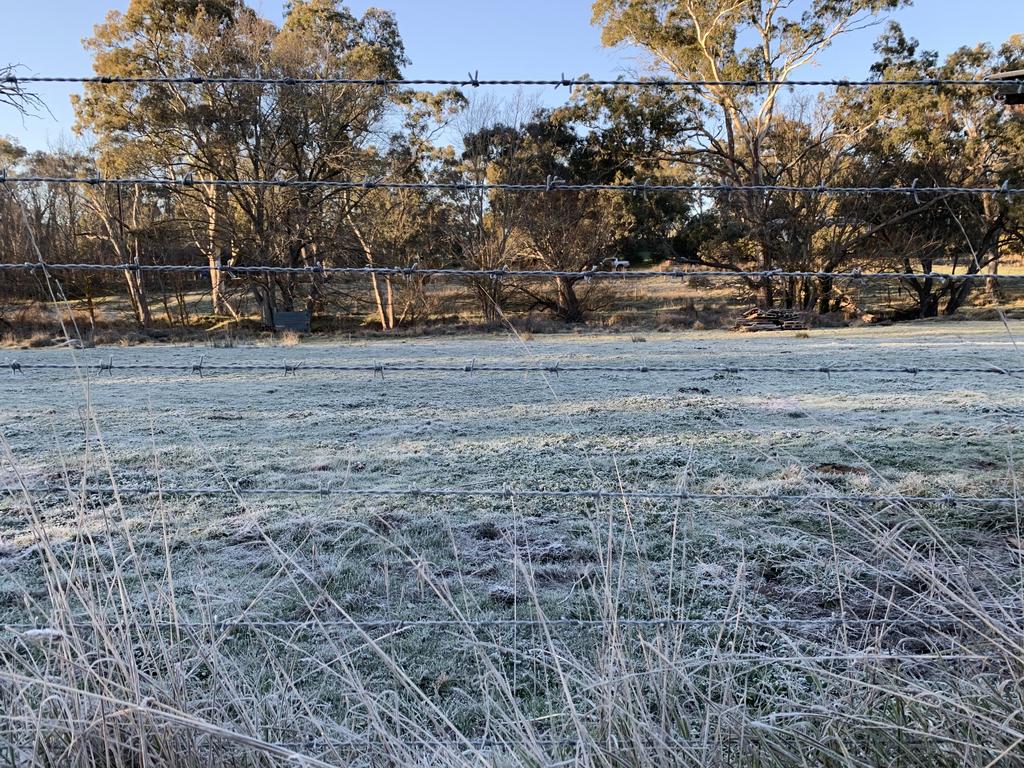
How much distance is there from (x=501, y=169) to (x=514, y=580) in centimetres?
2171

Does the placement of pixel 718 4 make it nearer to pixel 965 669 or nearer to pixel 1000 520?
pixel 1000 520

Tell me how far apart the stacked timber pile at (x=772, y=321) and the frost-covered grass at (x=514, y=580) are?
11.3 meters

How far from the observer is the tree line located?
1994cm

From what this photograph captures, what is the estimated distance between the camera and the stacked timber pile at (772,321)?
19.2m

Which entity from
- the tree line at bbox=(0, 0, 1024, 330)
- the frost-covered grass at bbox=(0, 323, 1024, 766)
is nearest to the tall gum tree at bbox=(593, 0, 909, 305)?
the tree line at bbox=(0, 0, 1024, 330)

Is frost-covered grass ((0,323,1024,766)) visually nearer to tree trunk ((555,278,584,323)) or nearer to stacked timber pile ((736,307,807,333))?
stacked timber pile ((736,307,807,333))

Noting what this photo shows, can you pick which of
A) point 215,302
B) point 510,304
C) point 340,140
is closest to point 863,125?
point 510,304

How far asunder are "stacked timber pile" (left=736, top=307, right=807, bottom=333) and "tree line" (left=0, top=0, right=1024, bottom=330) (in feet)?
3.92

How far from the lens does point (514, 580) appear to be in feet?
7.95

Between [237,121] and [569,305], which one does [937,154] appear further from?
[237,121]

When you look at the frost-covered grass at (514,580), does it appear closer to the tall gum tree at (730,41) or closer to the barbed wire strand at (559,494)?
the barbed wire strand at (559,494)

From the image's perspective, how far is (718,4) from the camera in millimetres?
20891

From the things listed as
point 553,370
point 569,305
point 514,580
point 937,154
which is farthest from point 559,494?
point 937,154

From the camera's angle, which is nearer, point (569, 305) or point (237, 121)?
point (237, 121)
